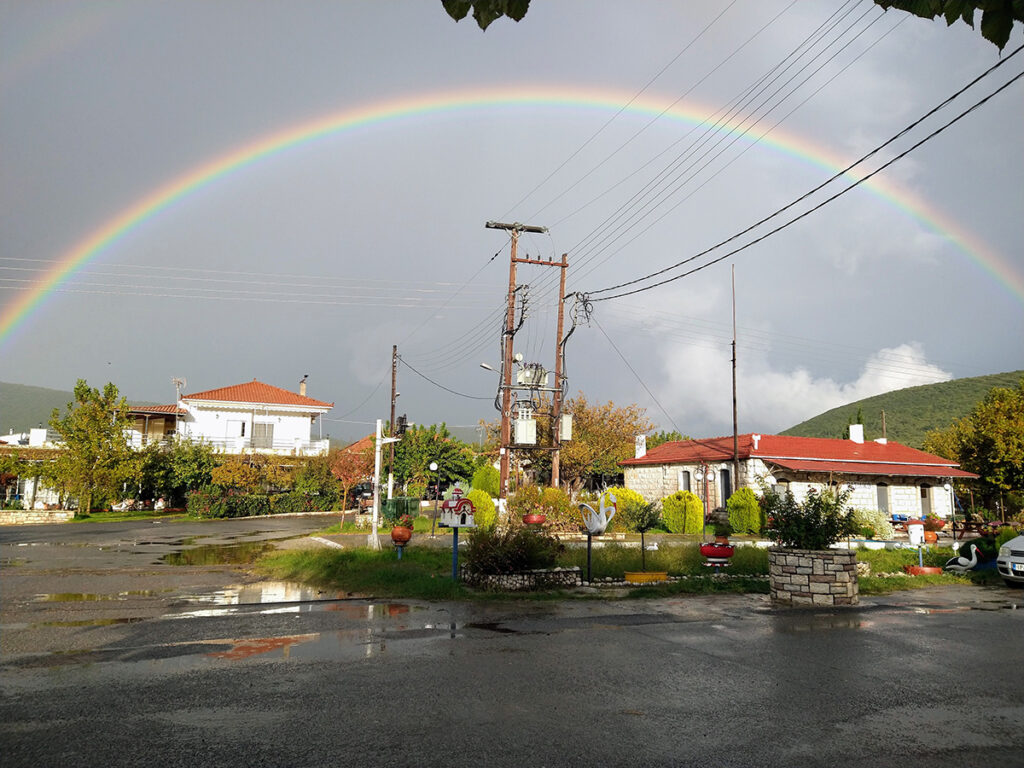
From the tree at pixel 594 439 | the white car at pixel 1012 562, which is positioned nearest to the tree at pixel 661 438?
the tree at pixel 594 439

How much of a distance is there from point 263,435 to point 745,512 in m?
42.0

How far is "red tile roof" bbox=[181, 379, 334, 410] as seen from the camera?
190ft

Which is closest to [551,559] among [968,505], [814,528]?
[814,528]

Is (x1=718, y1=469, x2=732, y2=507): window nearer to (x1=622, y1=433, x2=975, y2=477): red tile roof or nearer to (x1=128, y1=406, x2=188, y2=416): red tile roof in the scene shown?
(x1=622, y1=433, x2=975, y2=477): red tile roof

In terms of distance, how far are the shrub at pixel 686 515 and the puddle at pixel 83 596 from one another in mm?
21762

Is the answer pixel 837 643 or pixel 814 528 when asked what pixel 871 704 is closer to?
pixel 837 643

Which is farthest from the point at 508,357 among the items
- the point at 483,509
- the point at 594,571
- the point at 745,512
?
the point at 594,571

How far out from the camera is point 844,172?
14.6 metres

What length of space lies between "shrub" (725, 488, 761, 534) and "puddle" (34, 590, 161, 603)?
2291 cm

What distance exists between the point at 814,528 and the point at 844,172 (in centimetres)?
731

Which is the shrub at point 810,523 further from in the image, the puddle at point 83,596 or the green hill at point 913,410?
the green hill at point 913,410

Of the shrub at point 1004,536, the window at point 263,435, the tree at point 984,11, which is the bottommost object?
the shrub at point 1004,536

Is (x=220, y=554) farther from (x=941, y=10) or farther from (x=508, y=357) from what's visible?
(x=941, y=10)

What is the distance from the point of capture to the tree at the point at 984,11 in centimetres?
261
